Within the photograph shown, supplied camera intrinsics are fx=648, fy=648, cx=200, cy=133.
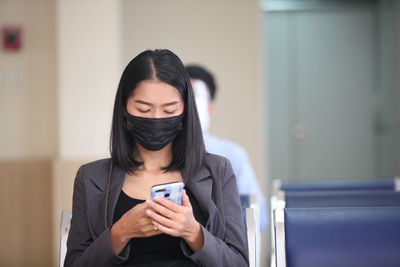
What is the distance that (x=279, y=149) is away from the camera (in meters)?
6.56

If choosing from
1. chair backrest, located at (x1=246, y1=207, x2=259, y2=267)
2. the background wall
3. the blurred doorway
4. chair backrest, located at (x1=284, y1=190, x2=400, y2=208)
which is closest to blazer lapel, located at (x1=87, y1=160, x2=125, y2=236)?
chair backrest, located at (x1=246, y1=207, x2=259, y2=267)

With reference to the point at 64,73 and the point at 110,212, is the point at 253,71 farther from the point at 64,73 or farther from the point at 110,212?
the point at 110,212

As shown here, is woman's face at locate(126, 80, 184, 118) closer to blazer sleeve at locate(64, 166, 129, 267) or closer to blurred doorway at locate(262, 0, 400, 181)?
blazer sleeve at locate(64, 166, 129, 267)

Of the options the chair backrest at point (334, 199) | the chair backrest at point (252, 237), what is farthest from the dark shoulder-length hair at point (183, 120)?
the chair backrest at point (334, 199)

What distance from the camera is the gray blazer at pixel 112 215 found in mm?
1888

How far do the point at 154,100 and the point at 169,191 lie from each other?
36 centimetres

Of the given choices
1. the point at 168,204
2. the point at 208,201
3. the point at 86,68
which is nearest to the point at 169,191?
the point at 168,204

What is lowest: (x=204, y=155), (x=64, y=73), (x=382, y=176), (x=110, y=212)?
(x=382, y=176)

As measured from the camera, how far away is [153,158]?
2131 millimetres

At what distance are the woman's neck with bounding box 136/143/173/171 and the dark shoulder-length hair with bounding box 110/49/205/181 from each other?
2 centimetres

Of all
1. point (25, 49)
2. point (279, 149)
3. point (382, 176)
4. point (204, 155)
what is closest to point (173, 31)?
point (25, 49)

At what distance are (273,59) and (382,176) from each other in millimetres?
1590

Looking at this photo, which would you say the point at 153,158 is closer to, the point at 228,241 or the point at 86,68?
the point at 228,241

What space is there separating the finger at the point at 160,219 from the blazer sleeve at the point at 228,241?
136 mm
